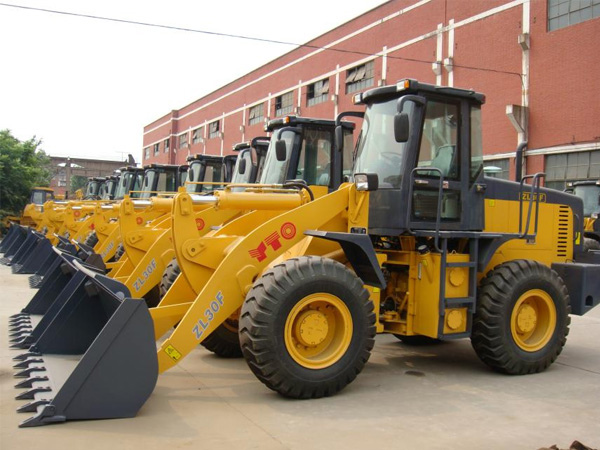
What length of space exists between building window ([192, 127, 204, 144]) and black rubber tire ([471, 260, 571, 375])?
48638mm

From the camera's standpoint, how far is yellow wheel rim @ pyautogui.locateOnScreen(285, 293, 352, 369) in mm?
5379

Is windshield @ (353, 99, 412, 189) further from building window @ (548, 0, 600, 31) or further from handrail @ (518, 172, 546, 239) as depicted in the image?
building window @ (548, 0, 600, 31)

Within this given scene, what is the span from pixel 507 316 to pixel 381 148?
2.23 meters

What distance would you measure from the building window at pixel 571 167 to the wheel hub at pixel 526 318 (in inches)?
603

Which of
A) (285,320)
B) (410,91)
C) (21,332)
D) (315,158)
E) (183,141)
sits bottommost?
(21,332)

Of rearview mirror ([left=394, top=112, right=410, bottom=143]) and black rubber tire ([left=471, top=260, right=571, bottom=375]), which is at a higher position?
rearview mirror ([left=394, top=112, right=410, bottom=143])

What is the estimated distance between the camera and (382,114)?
21.5ft

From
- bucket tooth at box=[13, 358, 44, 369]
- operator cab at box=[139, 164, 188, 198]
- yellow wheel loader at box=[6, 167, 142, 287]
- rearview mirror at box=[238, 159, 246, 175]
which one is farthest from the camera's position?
operator cab at box=[139, 164, 188, 198]

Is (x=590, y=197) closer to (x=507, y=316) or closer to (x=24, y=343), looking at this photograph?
(x=507, y=316)

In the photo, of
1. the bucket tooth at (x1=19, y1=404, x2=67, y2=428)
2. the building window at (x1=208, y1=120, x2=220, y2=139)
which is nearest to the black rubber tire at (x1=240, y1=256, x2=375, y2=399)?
the bucket tooth at (x1=19, y1=404, x2=67, y2=428)

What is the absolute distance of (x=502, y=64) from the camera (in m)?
23.2

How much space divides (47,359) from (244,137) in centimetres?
3946

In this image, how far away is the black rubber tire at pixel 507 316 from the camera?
21.1 ft

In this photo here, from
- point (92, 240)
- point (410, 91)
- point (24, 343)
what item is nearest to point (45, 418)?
point (24, 343)
